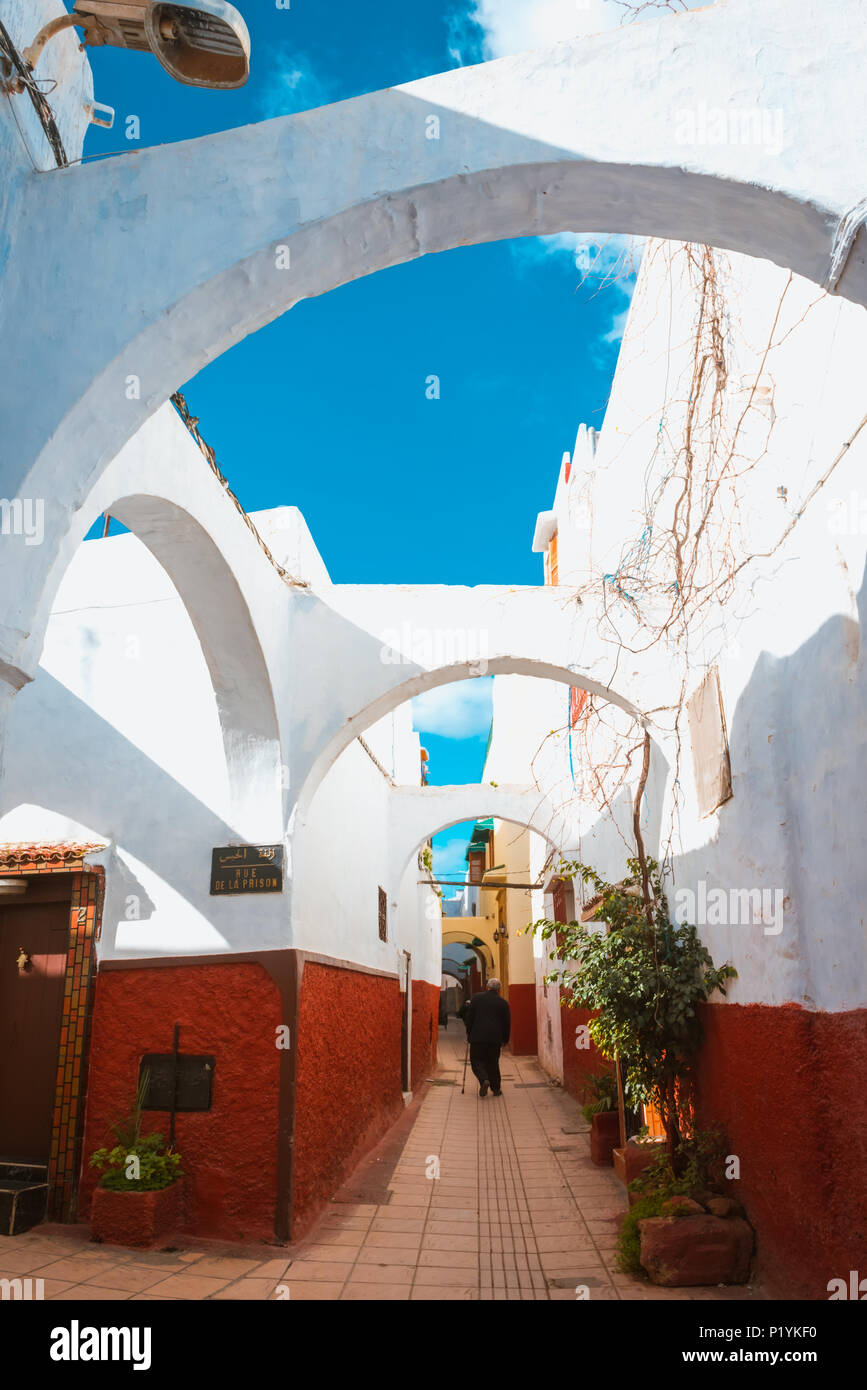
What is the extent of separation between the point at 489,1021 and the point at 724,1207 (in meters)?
6.75

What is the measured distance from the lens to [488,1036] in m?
10.5

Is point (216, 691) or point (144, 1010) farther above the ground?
point (216, 691)

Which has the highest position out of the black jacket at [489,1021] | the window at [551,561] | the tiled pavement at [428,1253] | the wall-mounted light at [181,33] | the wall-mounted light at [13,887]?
the window at [551,561]

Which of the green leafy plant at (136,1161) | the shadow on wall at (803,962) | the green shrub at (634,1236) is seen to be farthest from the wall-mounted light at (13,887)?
the shadow on wall at (803,962)

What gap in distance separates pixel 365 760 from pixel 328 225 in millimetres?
6891

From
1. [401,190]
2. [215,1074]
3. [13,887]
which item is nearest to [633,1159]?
[215,1074]

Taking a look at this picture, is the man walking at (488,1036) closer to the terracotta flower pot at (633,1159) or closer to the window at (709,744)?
the terracotta flower pot at (633,1159)

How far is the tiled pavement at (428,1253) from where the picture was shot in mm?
4027

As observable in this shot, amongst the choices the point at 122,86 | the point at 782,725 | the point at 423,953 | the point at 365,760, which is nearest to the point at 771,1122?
the point at 782,725

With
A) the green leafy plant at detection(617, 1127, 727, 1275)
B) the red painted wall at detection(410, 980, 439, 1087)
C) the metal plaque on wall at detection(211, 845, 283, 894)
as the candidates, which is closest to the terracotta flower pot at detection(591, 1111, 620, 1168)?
the green leafy plant at detection(617, 1127, 727, 1275)

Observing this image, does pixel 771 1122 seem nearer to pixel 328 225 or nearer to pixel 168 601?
pixel 328 225

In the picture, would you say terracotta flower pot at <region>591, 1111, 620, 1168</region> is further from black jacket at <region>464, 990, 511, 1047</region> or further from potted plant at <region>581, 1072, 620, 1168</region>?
black jacket at <region>464, 990, 511, 1047</region>

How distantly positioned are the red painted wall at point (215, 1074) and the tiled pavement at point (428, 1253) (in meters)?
0.27

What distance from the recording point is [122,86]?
3.04 metres
